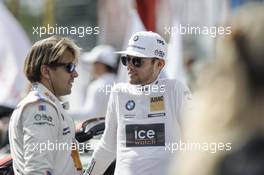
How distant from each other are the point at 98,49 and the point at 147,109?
397cm

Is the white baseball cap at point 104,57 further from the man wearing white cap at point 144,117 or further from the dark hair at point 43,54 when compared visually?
the dark hair at point 43,54

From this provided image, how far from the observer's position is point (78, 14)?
10.7 m

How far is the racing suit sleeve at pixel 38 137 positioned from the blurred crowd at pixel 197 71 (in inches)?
18.1

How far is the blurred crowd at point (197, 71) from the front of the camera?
2090mm

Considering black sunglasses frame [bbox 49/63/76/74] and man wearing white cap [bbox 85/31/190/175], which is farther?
man wearing white cap [bbox 85/31/190/175]

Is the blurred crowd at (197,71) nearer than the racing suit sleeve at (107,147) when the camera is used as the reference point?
Yes

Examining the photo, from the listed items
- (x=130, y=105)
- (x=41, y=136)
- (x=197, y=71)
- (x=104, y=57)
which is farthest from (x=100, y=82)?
(x=41, y=136)

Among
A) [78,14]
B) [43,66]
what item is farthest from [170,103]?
[78,14]

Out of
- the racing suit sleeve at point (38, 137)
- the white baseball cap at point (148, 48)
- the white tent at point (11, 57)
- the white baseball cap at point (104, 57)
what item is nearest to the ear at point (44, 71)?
the racing suit sleeve at point (38, 137)

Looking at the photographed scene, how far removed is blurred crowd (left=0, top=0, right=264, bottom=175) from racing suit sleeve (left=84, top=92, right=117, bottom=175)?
470mm

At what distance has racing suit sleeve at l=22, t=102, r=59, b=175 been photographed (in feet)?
13.6

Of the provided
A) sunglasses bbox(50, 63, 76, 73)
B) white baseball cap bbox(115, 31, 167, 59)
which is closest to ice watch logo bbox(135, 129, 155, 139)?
white baseball cap bbox(115, 31, 167, 59)

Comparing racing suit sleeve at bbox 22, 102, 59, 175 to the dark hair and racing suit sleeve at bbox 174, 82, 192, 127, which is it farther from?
racing suit sleeve at bbox 174, 82, 192, 127

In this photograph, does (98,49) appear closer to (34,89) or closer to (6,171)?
(6,171)
